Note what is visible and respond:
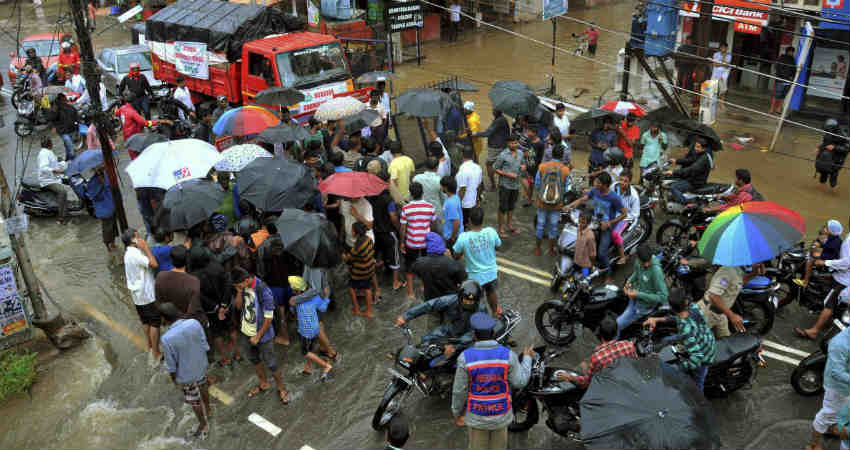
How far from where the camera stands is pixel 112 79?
18.7 meters

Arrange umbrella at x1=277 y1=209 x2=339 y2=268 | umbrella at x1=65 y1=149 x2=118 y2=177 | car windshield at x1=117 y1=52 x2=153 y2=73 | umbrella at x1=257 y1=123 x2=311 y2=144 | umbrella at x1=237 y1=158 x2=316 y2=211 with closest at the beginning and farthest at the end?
umbrella at x1=277 y1=209 x2=339 y2=268
umbrella at x1=237 y1=158 x2=316 y2=211
umbrella at x1=65 y1=149 x2=118 y2=177
umbrella at x1=257 y1=123 x2=311 y2=144
car windshield at x1=117 y1=52 x2=153 y2=73

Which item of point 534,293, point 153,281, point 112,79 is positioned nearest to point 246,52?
point 112,79

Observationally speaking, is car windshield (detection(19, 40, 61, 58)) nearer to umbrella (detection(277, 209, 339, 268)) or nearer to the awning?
umbrella (detection(277, 209, 339, 268))

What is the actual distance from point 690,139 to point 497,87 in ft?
11.2

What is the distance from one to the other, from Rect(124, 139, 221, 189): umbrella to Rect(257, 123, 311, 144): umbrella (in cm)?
110

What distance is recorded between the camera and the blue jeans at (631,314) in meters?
7.67

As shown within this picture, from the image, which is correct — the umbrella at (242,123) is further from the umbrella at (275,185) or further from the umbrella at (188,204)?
the umbrella at (188,204)

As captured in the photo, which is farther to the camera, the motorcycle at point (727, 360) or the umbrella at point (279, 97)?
the umbrella at point (279, 97)

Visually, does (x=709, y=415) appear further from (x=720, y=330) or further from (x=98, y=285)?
(x=98, y=285)

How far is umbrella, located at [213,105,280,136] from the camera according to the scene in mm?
11602

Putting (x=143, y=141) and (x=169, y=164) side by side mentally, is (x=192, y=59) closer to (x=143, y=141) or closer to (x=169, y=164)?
(x=143, y=141)

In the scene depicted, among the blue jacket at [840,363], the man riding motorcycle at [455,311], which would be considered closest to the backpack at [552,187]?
the man riding motorcycle at [455,311]

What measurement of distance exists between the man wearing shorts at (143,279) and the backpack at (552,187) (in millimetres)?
5351

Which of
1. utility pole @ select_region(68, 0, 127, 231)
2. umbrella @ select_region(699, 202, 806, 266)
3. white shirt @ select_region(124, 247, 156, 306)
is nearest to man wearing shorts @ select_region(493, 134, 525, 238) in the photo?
umbrella @ select_region(699, 202, 806, 266)
